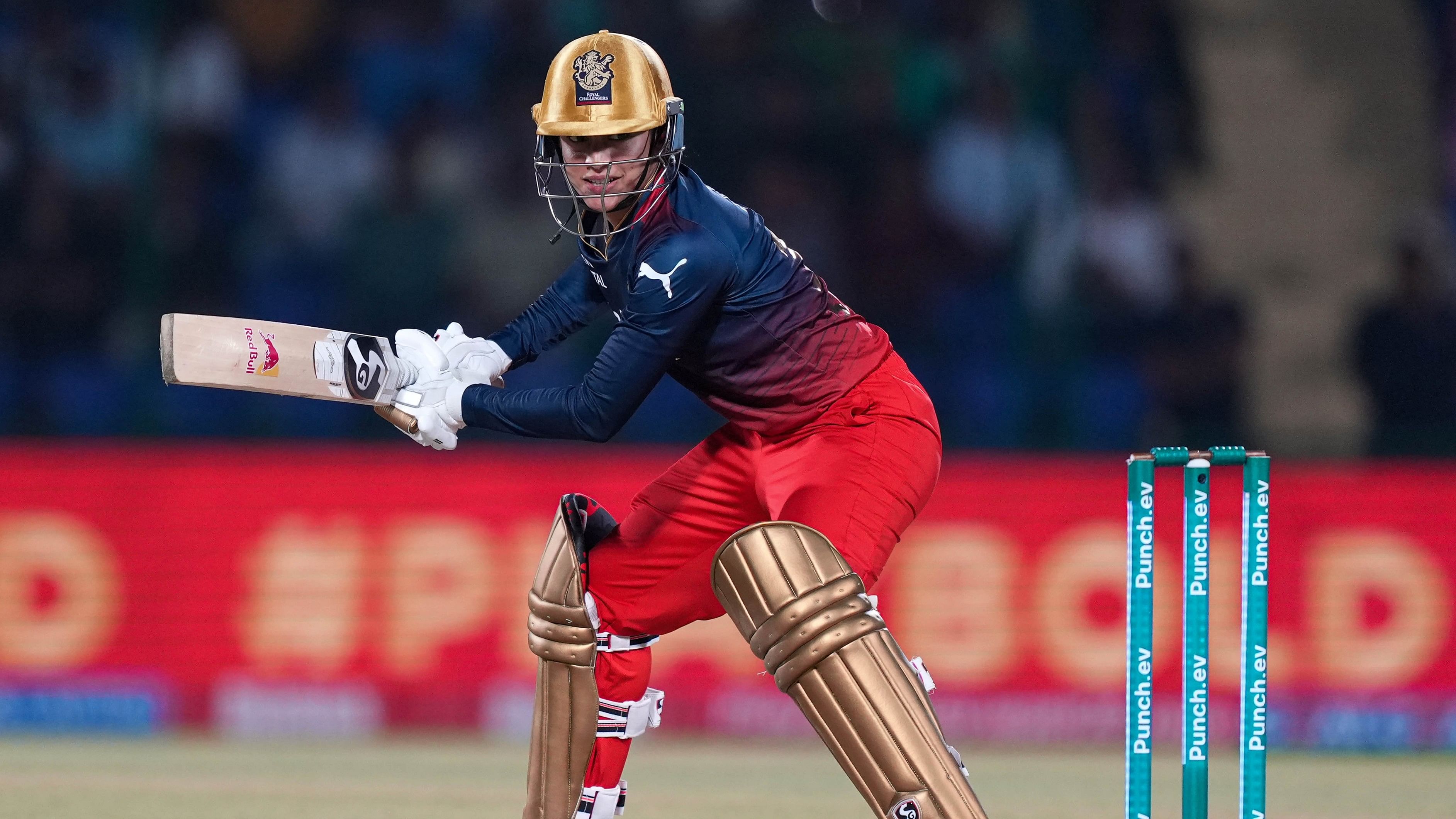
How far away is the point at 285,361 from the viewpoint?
3.42 meters

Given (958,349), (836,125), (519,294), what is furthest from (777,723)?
(836,125)

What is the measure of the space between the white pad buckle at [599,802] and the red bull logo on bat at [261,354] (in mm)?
1130

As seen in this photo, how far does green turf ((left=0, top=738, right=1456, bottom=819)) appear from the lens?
512 centimetres

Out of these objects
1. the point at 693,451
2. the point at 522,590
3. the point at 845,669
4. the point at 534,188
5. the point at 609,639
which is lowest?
the point at 845,669

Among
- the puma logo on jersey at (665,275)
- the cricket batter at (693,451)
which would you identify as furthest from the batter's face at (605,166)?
the puma logo on jersey at (665,275)

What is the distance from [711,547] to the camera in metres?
3.73

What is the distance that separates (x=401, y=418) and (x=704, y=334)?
2.11 ft

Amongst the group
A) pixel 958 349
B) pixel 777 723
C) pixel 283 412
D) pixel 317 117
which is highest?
pixel 317 117

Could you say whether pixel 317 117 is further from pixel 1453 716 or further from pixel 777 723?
pixel 1453 716

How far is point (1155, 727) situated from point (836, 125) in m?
3.40

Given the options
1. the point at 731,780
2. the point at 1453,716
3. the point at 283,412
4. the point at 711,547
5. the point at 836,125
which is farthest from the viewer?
the point at 836,125

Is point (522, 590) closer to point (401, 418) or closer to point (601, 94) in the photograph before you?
point (401, 418)

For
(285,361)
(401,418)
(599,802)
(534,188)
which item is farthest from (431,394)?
(534,188)

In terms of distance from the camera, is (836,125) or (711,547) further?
(836,125)
